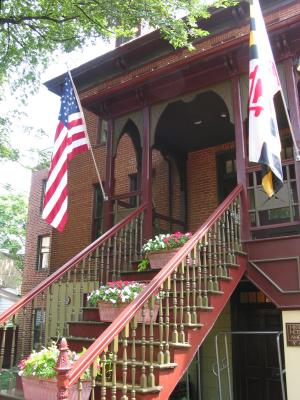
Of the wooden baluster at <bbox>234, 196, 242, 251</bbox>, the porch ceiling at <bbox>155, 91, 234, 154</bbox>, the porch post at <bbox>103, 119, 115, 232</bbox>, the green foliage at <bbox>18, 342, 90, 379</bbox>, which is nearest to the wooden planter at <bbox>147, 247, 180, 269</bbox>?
the wooden baluster at <bbox>234, 196, 242, 251</bbox>

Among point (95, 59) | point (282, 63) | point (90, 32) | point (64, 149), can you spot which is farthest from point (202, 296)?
point (95, 59)

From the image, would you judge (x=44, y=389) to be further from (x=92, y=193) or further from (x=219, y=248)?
(x=92, y=193)

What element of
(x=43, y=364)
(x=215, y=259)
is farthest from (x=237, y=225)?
(x=43, y=364)

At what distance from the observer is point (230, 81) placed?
698cm

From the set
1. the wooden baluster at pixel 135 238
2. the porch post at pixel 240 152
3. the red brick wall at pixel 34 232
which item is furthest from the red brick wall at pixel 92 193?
the porch post at pixel 240 152

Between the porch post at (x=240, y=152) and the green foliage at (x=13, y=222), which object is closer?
the porch post at (x=240, y=152)

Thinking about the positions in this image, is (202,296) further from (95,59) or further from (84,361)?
(95,59)

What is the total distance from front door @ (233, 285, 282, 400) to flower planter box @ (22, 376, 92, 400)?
506 centimetres

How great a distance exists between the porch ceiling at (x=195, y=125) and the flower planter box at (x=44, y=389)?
5.20 m

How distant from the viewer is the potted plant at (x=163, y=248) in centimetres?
633

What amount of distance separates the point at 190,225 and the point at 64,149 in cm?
384

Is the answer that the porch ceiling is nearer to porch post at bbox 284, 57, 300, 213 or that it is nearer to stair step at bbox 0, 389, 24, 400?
porch post at bbox 284, 57, 300, 213

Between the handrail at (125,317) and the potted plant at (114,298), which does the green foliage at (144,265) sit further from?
the handrail at (125,317)

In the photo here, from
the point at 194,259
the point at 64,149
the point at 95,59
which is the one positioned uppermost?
the point at 95,59
